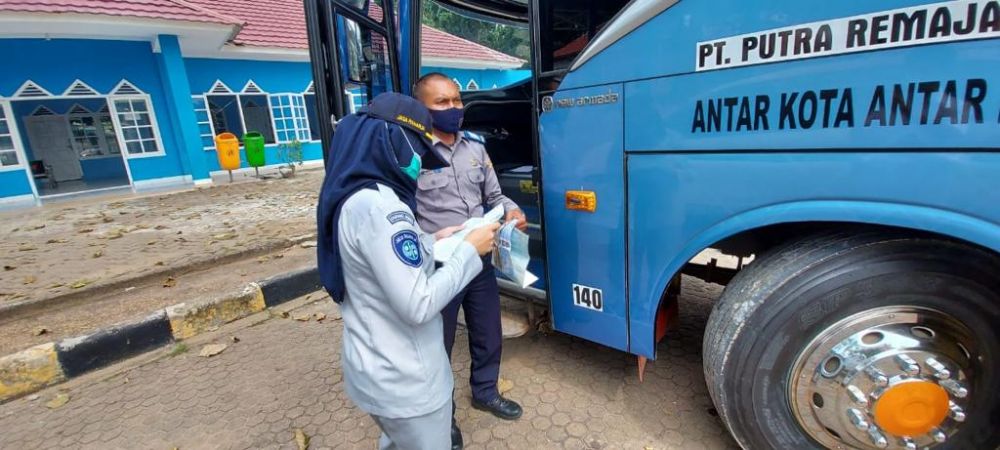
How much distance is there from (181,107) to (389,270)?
425 inches

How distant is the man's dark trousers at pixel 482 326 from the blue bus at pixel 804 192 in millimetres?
464

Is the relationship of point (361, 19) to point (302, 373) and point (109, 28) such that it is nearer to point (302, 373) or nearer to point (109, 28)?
A: point (302, 373)

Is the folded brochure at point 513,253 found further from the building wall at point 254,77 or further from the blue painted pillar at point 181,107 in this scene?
the blue painted pillar at point 181,107

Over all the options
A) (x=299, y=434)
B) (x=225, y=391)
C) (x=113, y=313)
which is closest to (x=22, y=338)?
(x=113, y=313)

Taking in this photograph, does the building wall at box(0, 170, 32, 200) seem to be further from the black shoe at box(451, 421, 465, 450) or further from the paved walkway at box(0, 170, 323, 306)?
the black shoe at box(451, 421, 465, 450)

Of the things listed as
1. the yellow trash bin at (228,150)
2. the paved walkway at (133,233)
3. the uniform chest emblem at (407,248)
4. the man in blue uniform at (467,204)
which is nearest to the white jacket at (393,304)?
the uniform chest emblem at (407,248)

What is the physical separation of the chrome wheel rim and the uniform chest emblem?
1360 mm

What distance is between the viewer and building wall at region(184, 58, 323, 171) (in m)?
10.7

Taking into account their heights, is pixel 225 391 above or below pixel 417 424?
below

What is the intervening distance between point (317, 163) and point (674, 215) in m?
12.8

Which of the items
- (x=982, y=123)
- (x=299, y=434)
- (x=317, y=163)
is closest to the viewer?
(x=982, y=123)

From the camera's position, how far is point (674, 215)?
71.2 inches

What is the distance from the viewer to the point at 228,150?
10586 mm

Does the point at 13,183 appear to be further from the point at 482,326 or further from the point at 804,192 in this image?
the point at 804,192
